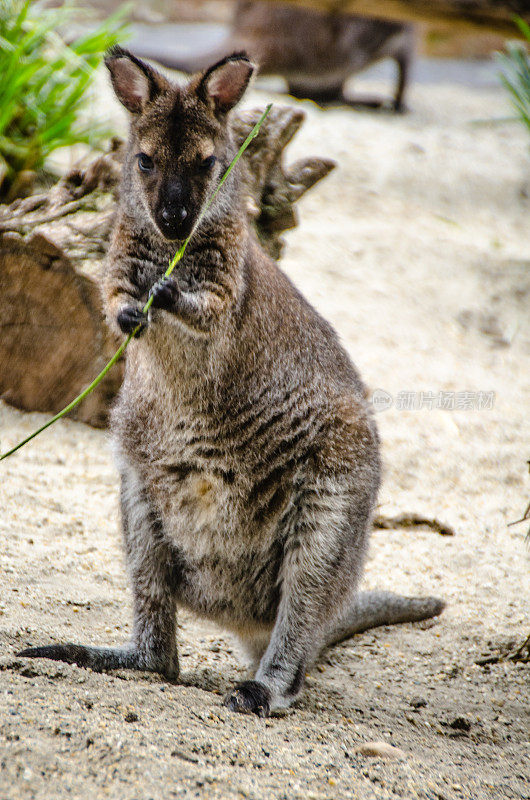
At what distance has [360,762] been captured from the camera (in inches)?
102

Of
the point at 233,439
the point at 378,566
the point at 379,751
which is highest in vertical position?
the point at 233,439

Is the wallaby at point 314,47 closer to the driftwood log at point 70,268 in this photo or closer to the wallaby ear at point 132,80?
the driftwood log at point 70,268

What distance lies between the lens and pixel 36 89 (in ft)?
21.6

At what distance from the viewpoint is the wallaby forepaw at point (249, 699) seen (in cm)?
300

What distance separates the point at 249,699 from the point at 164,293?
4.73 feet

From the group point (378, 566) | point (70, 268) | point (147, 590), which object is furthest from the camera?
point (70, 268)

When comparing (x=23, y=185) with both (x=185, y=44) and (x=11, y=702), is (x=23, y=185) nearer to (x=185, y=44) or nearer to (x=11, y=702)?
(x=11, y=702)

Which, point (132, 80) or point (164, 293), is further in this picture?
point (132, 80)

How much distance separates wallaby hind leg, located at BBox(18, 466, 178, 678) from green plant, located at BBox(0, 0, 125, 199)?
364 centimetres

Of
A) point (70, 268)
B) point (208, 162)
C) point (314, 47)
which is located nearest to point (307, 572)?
point (208, 162)

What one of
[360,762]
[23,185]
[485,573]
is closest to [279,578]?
[360,762]

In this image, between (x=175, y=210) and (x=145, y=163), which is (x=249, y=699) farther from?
(x=145, y=163)

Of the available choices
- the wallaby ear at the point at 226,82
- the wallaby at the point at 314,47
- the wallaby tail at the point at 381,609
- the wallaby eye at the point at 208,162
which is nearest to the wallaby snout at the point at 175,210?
the wallaby eye at the point at 208,162

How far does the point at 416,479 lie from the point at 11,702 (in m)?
3.38
